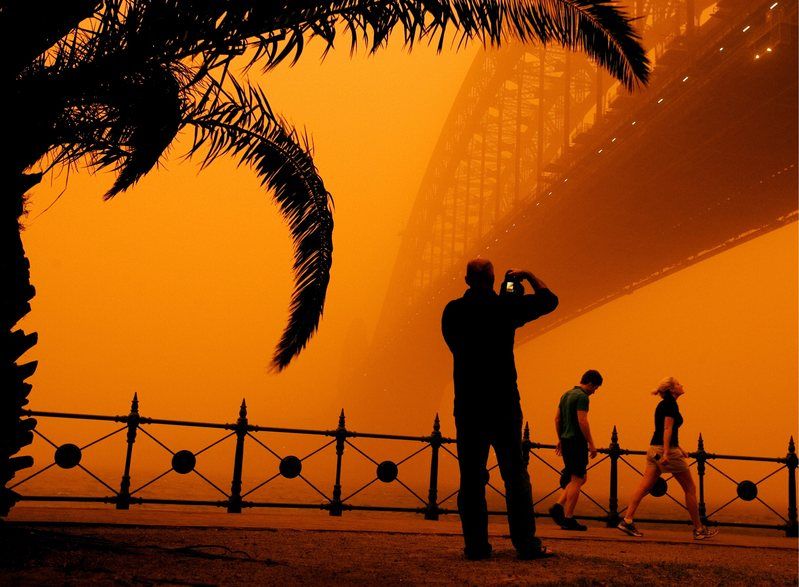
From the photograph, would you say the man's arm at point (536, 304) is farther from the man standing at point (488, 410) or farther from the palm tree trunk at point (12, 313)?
the palm tree trunk at point (12, 313)

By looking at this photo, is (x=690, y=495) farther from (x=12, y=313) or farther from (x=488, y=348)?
(x=12, y=313)

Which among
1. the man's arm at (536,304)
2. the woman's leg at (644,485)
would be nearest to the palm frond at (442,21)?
the man's arm at (536,304)

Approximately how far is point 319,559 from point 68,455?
3.66 m

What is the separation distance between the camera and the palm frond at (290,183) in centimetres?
647

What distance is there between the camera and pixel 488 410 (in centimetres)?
489

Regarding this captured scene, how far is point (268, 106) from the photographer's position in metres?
6.60

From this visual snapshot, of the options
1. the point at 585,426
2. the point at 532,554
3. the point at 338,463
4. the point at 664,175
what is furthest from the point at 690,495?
the point at 664,175

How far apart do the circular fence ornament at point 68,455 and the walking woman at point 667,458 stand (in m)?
5.01

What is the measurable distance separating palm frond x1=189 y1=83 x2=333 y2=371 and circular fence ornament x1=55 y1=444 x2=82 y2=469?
2361 millimetres

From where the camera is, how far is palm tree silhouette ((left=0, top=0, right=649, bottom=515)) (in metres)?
4.50

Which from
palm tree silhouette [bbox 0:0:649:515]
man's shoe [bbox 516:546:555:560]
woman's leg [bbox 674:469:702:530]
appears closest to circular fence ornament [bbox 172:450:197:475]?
palm tree silhouette [bbox 0:0:649:515]

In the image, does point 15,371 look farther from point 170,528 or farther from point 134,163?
point 134,163

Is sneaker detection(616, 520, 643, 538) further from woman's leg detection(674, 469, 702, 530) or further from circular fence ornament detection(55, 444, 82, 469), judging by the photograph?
circular fence ornament detection(55, 444, 82, 469)

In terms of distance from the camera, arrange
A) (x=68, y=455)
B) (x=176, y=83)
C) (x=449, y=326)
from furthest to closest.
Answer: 1. (x=68, y=455)
2. (x=176, y=83)
3. (x=449, y=326)
